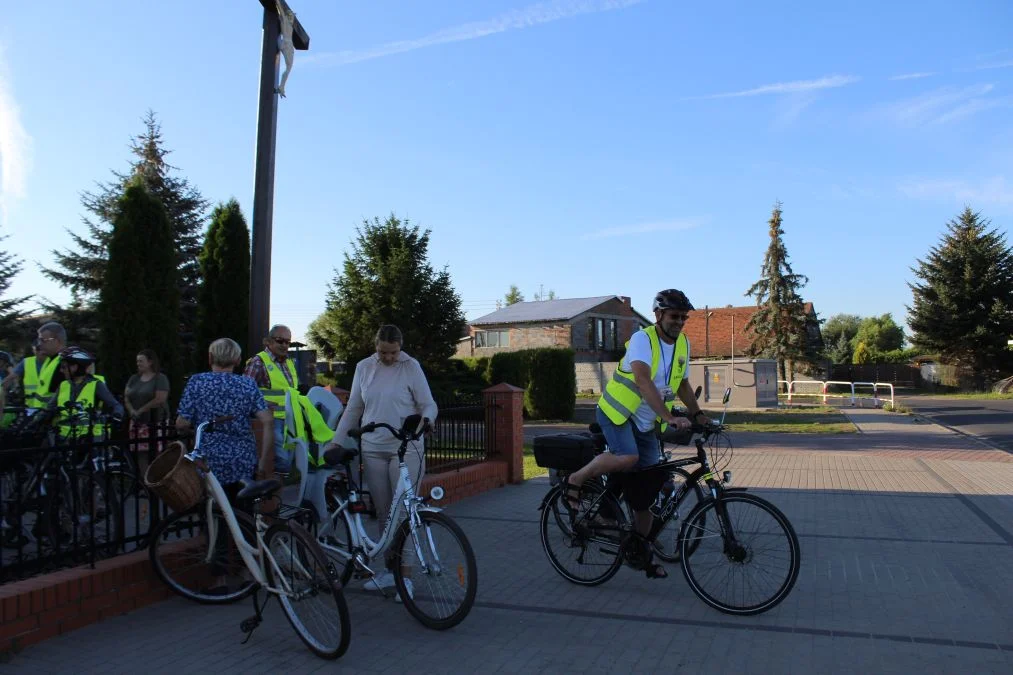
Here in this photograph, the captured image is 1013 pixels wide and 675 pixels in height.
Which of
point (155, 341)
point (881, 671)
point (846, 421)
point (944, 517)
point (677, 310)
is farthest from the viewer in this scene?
point (846, 421)

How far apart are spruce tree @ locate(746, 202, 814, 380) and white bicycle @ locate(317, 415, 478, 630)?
51.9 m

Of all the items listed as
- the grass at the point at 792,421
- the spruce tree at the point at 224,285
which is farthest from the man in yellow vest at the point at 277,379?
the grass at the point at 792,421

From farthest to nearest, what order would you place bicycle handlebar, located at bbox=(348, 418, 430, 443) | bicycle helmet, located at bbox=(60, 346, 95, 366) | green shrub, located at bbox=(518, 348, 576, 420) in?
1. green shrub, located at bbox=(518, 348, 576, 420)
2. bicycle helmet, located at bbox=(60, 346, 95, 366)
3. bicycle handlebar, located at bbox=(348, 418, 430, 443)

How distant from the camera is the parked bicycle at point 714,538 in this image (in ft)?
15.1

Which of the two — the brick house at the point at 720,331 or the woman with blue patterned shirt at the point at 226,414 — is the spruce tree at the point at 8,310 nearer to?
the woman with blue patterned shirt at the point at 226,414

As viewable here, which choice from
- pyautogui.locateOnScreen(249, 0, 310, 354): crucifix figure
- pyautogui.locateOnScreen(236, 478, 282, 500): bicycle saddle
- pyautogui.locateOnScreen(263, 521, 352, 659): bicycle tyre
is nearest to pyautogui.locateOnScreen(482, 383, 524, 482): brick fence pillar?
pyautogui.locateOnScreen(249, 0, 310, 354): crucifix figure

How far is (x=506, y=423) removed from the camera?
402 inches

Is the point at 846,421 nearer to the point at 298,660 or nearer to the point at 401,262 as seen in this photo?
the point at 401,262

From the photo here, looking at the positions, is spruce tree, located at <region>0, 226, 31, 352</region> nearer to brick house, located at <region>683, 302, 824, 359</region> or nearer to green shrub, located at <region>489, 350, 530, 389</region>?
green shrub, located at <region>489, 350, 530, 389</region>

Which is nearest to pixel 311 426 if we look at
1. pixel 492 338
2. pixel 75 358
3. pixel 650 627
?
pixel 75 358

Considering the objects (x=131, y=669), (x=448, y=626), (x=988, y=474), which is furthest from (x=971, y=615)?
(x=988, y=474)

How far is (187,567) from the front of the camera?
516 cm

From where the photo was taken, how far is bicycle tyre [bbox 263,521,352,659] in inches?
156

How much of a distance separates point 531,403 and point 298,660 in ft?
70.0
